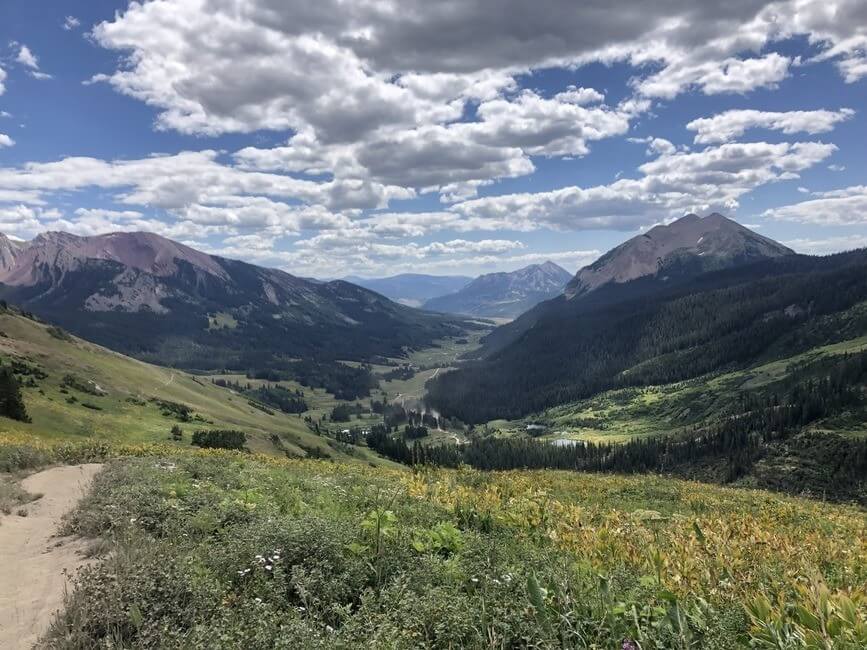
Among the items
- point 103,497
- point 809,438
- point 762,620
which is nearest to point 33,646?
point 103,497

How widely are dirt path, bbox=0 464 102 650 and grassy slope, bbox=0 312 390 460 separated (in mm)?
39622

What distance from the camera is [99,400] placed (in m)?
80.8

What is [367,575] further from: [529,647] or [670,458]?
[670,458]

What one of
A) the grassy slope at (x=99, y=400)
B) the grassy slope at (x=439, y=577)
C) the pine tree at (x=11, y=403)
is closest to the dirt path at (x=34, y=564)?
the grassy slope at (x=439, y=577)

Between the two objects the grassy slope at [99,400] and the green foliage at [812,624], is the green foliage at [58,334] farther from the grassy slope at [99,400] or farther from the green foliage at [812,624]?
the green foliage at [812,624]

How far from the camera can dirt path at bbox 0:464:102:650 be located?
8258mm

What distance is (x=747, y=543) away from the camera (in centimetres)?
945

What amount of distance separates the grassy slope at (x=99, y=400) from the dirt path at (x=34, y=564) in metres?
39.6

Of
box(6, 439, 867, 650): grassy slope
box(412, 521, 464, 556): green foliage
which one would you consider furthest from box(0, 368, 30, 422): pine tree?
box(412, 521, 464, 556): green foliage

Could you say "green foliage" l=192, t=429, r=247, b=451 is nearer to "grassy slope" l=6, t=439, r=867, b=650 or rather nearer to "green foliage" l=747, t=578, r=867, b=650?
"grassy slope" l=6, t=439, r=867, b=650

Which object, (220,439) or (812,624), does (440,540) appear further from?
(220,439)

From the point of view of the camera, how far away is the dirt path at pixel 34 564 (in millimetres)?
8258

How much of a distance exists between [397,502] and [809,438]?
183m

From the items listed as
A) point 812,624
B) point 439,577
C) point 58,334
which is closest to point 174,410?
point 58,334
